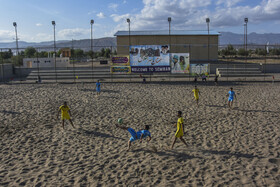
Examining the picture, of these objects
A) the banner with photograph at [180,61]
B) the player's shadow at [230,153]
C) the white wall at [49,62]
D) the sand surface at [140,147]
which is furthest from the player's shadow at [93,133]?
the white wall at [49,62]

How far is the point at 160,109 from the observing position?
12391 mm

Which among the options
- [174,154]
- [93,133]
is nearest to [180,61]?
[93,133]

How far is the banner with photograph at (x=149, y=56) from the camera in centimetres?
2422

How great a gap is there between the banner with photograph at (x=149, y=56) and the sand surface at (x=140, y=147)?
38.1 ft

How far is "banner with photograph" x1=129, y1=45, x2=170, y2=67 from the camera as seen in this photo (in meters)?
24.2

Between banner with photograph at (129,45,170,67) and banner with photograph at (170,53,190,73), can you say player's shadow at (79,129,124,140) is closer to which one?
banner with photograph at (129,45,170,67)

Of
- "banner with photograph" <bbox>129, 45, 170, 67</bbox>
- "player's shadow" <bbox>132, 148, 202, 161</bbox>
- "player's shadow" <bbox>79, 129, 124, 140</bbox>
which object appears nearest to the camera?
"player's shadow" <bbox>132, 148, 202, 161</bbox>

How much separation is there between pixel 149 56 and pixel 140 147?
1782 cm

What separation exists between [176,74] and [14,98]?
53.9 feet

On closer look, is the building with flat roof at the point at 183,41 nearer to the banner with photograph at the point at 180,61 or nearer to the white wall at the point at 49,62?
the white wall at the point at 49,62

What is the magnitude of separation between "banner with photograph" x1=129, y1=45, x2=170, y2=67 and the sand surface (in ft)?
38.1

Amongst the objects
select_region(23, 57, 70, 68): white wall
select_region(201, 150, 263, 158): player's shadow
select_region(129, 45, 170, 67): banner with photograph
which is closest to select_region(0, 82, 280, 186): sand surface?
select_region(201, 150, 263, 158): player's shadow

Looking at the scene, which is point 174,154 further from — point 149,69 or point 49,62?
point 49,62

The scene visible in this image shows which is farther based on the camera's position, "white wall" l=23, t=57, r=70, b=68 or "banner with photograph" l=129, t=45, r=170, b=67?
"white wall" l=23, t=57, r=70, b=68
